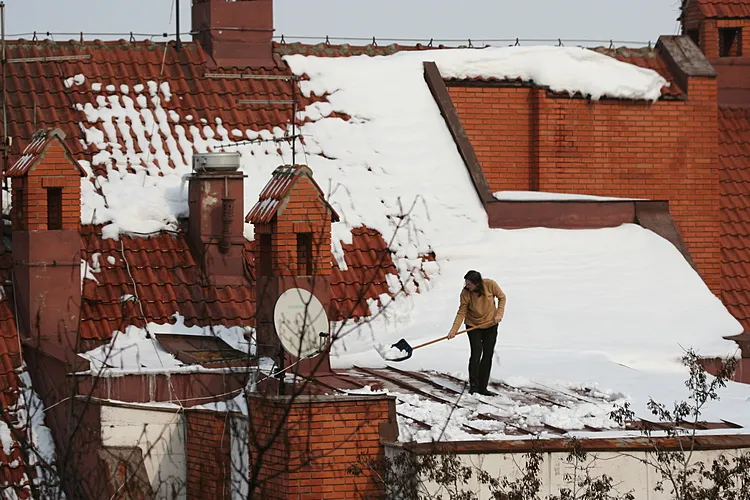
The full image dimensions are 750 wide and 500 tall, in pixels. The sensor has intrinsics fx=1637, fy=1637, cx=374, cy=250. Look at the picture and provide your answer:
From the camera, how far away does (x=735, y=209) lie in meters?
24.8

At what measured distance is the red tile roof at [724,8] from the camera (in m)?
26.3

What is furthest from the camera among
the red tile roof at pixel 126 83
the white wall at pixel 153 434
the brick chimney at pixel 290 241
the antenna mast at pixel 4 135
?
the red tile roof at pixel 126 83

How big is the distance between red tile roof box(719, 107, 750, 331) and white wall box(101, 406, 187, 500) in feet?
32.1

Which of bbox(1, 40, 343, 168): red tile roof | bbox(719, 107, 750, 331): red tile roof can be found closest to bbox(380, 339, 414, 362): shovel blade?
bbox(1, 40, 343, 168): red tile roof

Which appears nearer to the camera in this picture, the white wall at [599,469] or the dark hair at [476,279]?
the white wall at [599,469]

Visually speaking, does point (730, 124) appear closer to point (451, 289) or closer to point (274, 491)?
point (451, 289)

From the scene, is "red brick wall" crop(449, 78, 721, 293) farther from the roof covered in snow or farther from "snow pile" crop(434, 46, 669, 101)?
the roof covered in snow

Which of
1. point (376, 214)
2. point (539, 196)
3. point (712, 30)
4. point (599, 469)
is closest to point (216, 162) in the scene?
point (376, 214)

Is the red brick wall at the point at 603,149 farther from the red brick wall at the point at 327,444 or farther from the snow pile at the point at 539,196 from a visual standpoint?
the red brick wall at the point at 327,444

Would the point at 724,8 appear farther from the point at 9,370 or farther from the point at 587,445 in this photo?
the point at 9,370

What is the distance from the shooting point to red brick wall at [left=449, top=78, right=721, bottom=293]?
2444cm

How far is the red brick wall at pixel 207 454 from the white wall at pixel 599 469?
5.90 feet

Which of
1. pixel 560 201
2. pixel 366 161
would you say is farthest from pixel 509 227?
pixel 366 161

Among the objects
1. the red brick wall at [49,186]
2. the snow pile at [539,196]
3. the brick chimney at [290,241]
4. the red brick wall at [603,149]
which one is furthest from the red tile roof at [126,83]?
the brick chimney at [290,241]
